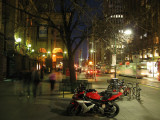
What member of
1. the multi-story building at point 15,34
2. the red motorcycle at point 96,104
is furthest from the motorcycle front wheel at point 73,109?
the multi-story building at point 15,34

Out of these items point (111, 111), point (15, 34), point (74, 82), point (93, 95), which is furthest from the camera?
point (15, 34)

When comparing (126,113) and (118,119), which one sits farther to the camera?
(126,113)

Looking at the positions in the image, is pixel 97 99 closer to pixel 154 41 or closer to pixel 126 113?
pixel 126 113

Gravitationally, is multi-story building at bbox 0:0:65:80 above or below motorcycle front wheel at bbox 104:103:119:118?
above

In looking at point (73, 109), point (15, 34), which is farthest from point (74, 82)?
point (15, 34)

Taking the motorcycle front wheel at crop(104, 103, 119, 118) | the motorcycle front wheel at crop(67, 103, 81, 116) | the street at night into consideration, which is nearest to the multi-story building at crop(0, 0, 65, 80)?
the street at night

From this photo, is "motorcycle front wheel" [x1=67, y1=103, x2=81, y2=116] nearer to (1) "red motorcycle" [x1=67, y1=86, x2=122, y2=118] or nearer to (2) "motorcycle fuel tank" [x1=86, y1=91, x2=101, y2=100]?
(1) "red motorcycle" [x1=67, y1=86, x2=122, y2=118]

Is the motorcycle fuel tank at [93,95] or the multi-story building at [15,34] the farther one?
the multi-story building at [15,34]

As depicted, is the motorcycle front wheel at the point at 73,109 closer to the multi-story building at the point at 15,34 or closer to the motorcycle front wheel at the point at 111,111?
the motorcycle front wheel at the point at 111,111

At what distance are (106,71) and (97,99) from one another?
45163mm

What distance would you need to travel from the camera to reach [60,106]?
8391mm

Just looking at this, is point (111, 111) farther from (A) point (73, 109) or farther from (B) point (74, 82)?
(B) point (74, 82)

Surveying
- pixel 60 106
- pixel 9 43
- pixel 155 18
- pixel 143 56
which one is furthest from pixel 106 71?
pixel 60 106

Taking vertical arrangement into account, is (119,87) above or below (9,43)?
below
